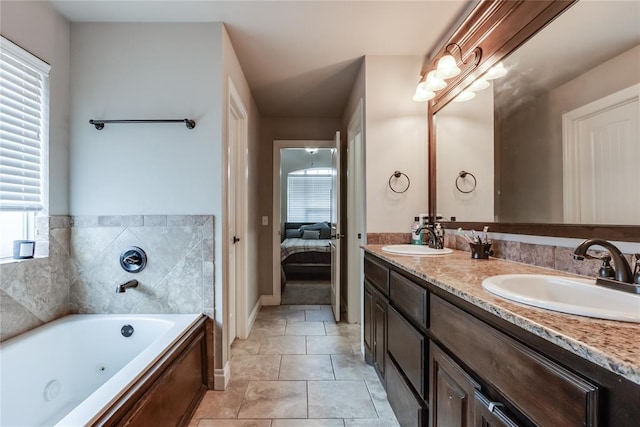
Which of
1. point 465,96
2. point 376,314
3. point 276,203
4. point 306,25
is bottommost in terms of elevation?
point 376,314

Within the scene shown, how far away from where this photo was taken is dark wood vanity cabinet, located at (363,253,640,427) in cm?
53

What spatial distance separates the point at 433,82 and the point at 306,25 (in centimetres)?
94

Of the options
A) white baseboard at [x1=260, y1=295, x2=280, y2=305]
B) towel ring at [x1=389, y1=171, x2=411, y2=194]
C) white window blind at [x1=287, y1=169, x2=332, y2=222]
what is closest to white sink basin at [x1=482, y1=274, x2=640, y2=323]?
towel ring at [x1=389, y1=171, x2=411, y2=194]

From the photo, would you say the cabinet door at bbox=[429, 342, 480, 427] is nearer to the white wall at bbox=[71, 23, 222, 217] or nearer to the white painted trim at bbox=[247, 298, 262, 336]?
the white wall at bbox=[71, 23, 222, 217]

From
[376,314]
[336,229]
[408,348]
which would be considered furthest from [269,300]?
[408,348]

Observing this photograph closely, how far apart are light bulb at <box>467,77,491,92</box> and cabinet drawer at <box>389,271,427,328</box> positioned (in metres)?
1.23

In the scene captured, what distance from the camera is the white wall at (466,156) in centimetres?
172

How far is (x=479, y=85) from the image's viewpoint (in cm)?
177

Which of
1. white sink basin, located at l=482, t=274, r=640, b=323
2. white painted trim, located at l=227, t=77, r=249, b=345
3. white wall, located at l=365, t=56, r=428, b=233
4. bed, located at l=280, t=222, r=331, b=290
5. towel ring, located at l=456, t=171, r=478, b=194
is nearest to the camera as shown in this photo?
white sink basin, located at l=482, t=274, r=640, b=323

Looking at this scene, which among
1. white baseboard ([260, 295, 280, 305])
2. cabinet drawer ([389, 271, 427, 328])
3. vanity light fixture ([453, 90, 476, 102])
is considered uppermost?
vanity light fixture ([453, 90, 476, 102])

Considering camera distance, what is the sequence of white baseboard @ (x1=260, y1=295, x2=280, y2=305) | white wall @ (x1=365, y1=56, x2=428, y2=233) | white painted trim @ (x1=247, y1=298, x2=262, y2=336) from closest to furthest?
white wall @ (x1=365, y1=56, x2=428, y2=233), white painted trim @ (x1=247, y1=298, x2=262, y2=336), white baseboard @ (x1=260, y1=295, x2=280, y2=305)

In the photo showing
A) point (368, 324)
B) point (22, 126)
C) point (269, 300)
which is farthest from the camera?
point (269, 300)

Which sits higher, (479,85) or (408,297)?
(479,85)

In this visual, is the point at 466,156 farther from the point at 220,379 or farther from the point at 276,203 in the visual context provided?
the point at 276,203
